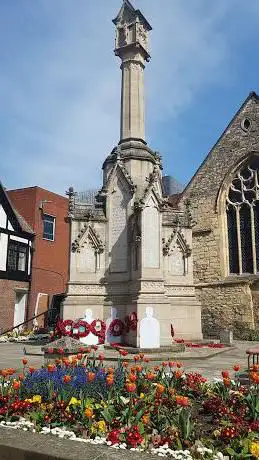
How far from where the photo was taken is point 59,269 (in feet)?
96.6

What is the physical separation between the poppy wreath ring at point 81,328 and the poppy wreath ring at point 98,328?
6.6 inches

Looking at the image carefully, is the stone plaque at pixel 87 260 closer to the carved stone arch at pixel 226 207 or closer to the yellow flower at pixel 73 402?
the carved stone arch at pixel 226 207

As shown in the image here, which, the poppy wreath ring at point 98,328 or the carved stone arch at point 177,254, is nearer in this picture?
the poppy wreath ring at point 98,328

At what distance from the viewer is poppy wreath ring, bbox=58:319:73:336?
12500 millimetres

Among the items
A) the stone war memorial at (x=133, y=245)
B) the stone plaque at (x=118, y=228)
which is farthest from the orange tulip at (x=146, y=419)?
the stone plaque at (x=118, y=228)

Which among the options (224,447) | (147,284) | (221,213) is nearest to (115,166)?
(147,284)

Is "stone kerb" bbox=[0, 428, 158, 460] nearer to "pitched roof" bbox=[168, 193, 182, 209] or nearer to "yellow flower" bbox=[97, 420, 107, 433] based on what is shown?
"yellow flower" bbox=[97, 420, 107, 433]

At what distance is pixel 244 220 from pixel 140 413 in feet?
58.6

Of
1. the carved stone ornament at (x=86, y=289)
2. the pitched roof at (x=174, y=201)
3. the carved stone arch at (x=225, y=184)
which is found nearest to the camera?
the carved stone ornament at (x=86, y=289)

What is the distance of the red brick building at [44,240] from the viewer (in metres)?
27.1

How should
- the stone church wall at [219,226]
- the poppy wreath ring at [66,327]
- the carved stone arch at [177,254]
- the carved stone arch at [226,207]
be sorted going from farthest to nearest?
the carved stone arch at [226,207] < the stone church wall at [219,226] < the carved stone arch at [177,254] < the poppy wreath ring at [66,327]

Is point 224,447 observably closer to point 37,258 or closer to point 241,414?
point 241,414

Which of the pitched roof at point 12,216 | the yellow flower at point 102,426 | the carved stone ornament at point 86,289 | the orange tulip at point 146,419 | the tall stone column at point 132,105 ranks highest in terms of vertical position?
the tall stone column at point 132,105

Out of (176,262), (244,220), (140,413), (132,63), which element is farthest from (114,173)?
(140,413)
